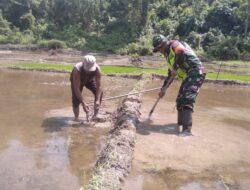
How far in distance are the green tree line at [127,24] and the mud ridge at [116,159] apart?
21.9 metres

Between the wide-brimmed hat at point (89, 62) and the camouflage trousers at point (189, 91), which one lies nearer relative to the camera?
the camouflage trousers at point (189, 91)

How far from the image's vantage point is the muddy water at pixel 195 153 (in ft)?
16.5

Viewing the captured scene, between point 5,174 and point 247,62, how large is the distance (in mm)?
22929

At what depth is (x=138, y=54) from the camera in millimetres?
28938

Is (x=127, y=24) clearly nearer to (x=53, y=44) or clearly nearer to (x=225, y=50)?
(x=53, y=44)

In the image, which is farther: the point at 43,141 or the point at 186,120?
the point at 186,120

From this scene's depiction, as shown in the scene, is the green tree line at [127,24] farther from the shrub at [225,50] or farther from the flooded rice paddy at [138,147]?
the flooded rice paddy at [138,147]

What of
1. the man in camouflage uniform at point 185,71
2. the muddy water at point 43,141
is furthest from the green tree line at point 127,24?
the man in camouflage uniform at point 185,71

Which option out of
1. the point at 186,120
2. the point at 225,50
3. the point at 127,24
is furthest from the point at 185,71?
the point at 127,24

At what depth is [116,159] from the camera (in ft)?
17.0

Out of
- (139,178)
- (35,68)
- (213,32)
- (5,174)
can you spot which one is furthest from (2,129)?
(213,32)

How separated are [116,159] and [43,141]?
1.80 metres

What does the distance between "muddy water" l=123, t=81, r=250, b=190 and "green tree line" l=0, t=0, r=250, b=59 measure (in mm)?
20149

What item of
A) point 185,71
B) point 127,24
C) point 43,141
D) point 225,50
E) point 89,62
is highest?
point 89,62
